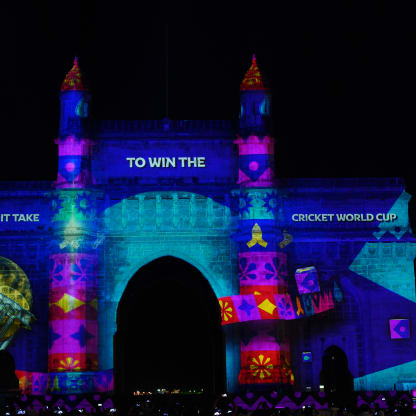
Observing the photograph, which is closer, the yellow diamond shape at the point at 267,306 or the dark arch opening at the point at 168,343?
the yellow diamond shape at the point at 267,306

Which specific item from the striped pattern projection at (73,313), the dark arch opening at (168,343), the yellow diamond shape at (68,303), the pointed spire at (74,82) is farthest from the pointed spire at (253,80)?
the yellow diamond shape at (68,303)

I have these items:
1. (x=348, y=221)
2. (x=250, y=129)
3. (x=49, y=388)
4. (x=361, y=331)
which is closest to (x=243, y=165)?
(x=250, y=129)

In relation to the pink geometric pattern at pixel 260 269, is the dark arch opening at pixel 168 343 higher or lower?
lower

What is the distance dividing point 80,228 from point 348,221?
1731 centimetres

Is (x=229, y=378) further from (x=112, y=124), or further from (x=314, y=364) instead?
(x=112, y=124)

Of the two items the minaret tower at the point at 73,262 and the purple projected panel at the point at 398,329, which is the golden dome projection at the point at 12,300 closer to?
the minaret tower at the point at 73,262

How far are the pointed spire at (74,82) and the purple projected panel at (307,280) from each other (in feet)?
60.5

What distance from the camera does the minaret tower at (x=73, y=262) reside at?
57094 mm

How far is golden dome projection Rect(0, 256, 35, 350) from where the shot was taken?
59000 mm

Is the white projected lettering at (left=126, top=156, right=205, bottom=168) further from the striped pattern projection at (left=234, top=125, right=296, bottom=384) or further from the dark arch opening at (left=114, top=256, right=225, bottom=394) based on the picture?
the dark arch opening at (left=114, top=256, right=225, bottom=394)

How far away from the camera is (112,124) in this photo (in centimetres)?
6141

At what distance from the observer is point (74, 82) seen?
60875 mm

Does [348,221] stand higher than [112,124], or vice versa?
[112,124]

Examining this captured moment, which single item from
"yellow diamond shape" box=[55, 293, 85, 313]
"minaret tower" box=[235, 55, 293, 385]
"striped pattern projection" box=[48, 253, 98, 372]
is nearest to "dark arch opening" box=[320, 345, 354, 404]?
"minaret tower" box=[235, 55, 293, 385]
